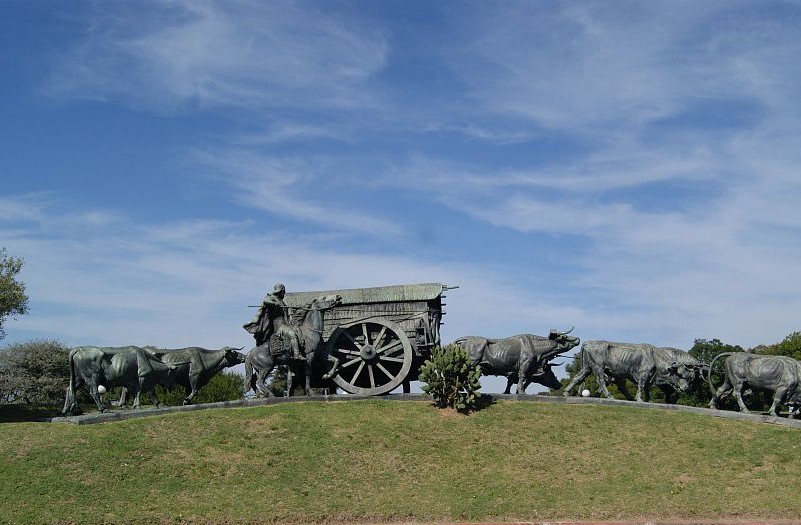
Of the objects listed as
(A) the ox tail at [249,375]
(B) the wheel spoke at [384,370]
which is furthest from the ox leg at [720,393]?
(A) the ox tail at [249,375]

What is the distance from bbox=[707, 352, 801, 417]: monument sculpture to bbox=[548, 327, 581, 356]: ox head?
401cm

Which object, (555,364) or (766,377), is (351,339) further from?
(766,377)

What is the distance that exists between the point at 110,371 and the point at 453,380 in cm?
937

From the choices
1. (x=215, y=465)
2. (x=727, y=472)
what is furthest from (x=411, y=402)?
(x=727, y=472)

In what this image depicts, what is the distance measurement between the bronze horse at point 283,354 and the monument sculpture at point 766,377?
11.7 meters

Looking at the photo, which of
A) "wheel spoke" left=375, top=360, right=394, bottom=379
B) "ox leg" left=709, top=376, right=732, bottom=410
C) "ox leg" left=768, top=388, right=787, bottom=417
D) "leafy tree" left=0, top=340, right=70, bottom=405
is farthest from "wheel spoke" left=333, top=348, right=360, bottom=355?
"leafy tree" left=0, top=340, right=70, bottom=405

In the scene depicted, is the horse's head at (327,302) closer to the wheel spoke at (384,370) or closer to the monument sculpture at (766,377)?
the wheel spoke at (384,370)

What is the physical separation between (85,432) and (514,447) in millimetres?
10542

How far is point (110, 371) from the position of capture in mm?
24922

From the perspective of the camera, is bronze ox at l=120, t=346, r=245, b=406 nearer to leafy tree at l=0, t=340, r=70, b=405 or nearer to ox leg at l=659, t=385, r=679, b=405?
ox leg at l=659, t=385, r=679, b=405

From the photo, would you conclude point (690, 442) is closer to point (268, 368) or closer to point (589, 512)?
point (589, 512)

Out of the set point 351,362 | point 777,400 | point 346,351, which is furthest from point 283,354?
point 777,400

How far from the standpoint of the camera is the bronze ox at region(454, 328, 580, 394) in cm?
2777

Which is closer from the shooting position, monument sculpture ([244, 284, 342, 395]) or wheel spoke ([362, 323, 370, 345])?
monument sculpture ([244, 284, 342, 395])
